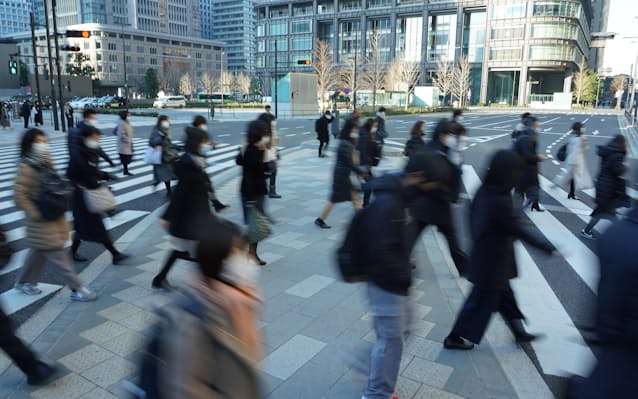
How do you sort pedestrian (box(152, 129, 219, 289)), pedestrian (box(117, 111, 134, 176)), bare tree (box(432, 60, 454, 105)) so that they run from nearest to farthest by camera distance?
pedestrian (box(152, 129, 219, 289))
pedestrian (box(117, 111, 134, 176))
bare tree (box(432, 60, 454, 105))

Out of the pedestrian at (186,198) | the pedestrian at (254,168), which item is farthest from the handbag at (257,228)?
the pedestrian at (186,198)

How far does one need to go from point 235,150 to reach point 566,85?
251 ft

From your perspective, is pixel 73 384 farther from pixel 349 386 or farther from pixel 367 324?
pixel 367 324

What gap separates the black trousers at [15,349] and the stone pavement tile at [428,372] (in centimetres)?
283

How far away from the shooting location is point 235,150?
19.7 meters

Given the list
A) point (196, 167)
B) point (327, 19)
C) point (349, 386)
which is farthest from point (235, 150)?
point (327, 19)

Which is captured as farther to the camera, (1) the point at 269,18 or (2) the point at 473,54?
(1) the point at 269,18

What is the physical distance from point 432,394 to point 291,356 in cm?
120

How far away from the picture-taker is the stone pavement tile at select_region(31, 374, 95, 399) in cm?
345

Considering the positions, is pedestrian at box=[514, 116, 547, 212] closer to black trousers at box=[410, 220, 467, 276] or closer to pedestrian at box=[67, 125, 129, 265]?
black trousers at box=[410, 220, 467, 276]

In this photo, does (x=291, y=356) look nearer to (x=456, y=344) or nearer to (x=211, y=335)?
(x=456, y=344)

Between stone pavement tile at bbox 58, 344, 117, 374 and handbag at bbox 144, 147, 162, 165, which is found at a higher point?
handbag at bbox 144, 147, 162, 165

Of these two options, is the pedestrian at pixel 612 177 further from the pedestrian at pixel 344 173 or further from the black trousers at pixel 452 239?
the pedestrian at pixel 344 173

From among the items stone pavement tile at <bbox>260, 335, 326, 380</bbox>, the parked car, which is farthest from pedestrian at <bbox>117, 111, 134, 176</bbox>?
the parked car
